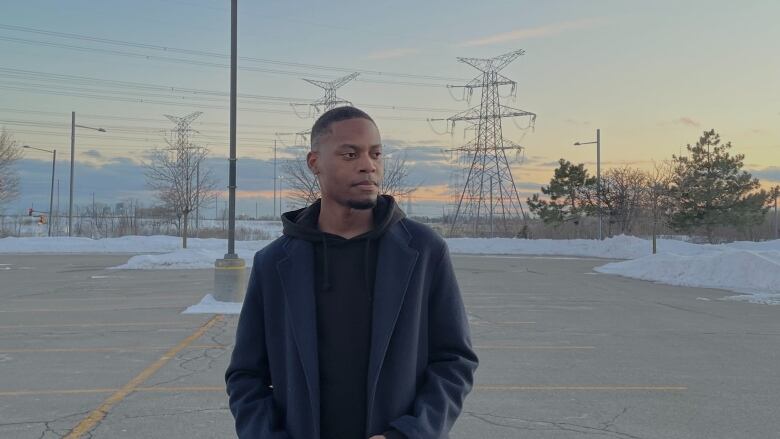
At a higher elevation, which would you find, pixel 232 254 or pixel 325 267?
pixel 325 267

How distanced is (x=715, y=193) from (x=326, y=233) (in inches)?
1669

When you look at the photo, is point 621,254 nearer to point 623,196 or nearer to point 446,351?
point 623,196

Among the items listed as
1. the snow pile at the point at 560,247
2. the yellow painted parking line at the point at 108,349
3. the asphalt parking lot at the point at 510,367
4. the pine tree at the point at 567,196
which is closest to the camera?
the asphalt parking lot at the point at 510,367

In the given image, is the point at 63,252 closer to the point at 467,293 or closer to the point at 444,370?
the point at 467,293

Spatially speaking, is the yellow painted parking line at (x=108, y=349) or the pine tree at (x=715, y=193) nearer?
the yellow painted parking line at (x=108, y=349)

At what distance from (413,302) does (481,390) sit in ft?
15.3

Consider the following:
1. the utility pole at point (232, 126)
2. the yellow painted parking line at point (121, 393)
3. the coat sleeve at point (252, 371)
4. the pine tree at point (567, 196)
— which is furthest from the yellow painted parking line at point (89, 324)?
the pine tree at point (567, 196)

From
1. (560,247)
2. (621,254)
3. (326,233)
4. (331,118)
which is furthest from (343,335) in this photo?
(560,247)

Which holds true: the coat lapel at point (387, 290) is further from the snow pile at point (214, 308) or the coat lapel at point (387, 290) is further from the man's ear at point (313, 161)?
the snow pile at point (214, 308)

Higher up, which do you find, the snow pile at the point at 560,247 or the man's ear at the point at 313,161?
the man's ear at the point at 313,161

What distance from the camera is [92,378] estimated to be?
6.83 meters

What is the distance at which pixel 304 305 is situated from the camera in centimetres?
201

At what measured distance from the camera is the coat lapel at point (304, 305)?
1.98 metres

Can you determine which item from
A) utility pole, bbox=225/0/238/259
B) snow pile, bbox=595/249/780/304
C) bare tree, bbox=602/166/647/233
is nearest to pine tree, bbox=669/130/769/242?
bare tree, bbox=602/166/647/233
